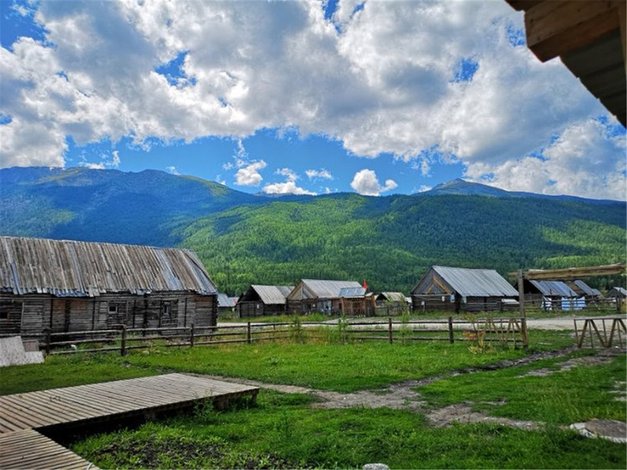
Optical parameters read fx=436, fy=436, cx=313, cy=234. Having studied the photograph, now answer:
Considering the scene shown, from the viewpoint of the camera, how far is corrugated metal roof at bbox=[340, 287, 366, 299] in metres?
62.8

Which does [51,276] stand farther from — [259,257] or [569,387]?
[259,257]

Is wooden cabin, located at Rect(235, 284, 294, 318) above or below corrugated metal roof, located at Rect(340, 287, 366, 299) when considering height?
below

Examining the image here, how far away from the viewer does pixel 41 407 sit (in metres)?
7.58

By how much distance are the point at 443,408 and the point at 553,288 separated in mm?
73292

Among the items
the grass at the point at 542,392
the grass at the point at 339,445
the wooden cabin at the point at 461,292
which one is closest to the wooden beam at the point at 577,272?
the grass at the point at 542,392

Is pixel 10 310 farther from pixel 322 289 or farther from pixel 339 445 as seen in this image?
pixel 322 289

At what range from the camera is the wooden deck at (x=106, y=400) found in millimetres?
6824

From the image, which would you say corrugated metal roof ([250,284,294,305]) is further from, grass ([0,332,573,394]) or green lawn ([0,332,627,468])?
green lawn ([0,332,627,468])

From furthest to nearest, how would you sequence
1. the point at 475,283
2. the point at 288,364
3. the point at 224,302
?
1. the point at 224,302
2. the point at 475,283
3. the point at 288,364

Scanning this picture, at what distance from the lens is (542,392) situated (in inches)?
351

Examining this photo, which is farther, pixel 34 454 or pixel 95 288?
pixel 95 288

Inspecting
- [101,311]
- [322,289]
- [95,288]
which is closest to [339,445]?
[95,288]

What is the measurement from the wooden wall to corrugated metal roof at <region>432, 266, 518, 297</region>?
30.6 meters

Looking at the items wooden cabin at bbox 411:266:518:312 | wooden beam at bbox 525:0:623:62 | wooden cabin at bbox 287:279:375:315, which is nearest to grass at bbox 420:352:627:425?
wooden beam at bbox 525:0:623:62
